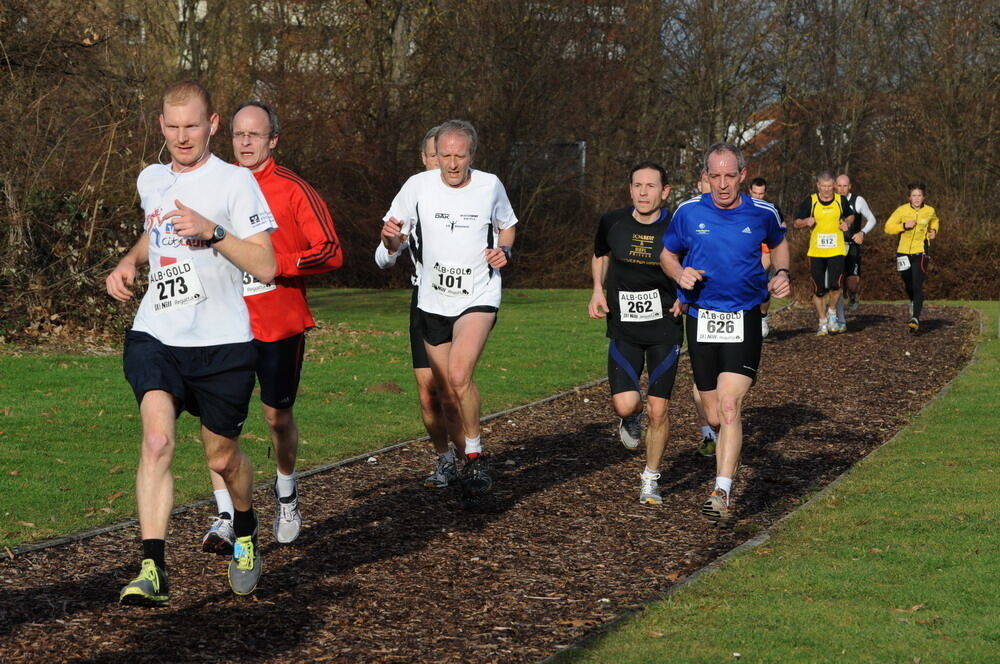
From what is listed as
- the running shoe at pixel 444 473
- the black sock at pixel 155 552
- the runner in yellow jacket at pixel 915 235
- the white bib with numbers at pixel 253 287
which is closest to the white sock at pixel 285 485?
the white bib with numbers at pixel 253 287

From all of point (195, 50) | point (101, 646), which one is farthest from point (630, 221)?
point (195, 50)

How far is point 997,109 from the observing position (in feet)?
120

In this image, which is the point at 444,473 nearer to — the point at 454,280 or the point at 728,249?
the point at 454,280

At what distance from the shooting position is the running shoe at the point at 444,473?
880 centimetres

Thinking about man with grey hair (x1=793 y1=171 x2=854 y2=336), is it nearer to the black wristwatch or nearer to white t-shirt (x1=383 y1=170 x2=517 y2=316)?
white t-shirt (x1=383 y1=170 x2=517 y2=316)

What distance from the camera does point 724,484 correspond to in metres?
7.59

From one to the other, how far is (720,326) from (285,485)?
267 cm

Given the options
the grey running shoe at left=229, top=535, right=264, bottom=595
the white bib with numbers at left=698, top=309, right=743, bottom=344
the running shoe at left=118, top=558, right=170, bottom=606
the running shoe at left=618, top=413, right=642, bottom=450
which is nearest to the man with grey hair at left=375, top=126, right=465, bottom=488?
the running shoe at left=618, top=413, right=642, bottom=450

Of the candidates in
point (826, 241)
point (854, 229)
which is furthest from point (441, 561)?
point (854, 229)

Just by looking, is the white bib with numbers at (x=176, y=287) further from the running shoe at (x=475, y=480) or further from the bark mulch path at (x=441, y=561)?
the running shoe at (x=475, y=480)

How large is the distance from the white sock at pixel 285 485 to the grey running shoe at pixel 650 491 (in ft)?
7.68

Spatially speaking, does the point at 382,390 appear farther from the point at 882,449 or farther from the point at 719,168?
the point at 719,168

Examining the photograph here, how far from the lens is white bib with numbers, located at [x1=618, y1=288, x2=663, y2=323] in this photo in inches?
349

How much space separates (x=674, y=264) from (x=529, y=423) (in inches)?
166
